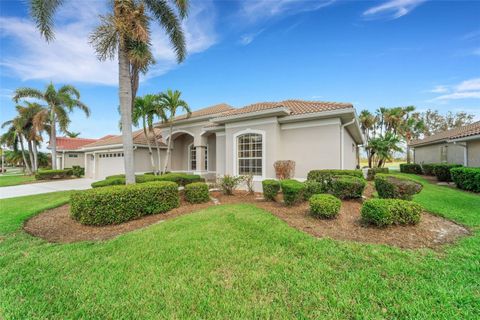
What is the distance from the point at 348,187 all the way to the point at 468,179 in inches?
373

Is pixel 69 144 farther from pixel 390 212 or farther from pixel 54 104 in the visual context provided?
pixel 390 212

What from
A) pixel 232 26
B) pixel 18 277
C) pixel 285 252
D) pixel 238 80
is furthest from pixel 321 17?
pixel 18 277

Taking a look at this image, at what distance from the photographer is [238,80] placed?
1478 centimetres

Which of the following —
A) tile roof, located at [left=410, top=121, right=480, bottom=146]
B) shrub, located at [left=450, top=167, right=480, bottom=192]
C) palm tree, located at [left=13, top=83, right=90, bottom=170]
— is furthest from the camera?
palm tree, located at [left=13, top=83, right=90, bottom=170]

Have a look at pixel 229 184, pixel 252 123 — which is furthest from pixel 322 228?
pixel 252 123

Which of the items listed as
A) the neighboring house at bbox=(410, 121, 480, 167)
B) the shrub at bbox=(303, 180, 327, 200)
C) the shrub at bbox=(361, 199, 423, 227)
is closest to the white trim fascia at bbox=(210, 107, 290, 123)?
the shrub at bbox=(303, 180, 327, 200)

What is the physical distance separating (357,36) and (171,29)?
29.3 feet

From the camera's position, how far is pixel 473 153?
46.1 ft

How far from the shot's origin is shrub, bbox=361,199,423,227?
4.87 meters

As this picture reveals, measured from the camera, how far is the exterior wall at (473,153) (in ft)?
44.9

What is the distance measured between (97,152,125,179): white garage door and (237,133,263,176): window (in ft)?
42.1

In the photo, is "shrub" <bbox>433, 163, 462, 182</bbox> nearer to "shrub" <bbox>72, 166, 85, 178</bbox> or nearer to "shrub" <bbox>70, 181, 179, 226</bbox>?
"shrub" <bbox>70, 181, 179, 226</bbox>

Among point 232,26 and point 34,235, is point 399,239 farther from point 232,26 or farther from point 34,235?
point 232,26

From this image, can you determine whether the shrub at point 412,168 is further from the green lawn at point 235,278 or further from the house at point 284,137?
the green lawn at point 235,278
